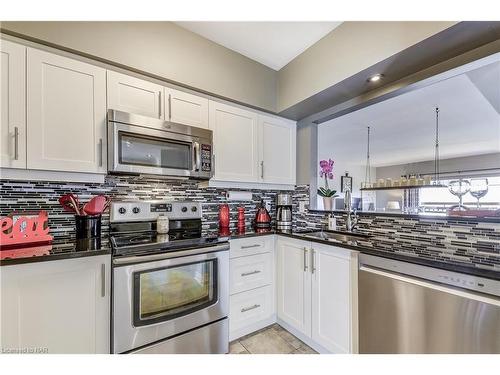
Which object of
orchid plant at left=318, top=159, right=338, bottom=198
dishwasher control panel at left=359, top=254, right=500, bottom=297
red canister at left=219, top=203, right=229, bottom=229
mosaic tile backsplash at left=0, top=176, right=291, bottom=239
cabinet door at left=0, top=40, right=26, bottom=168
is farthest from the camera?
orchid plant at left=318, top=159, right=338, bottom=198

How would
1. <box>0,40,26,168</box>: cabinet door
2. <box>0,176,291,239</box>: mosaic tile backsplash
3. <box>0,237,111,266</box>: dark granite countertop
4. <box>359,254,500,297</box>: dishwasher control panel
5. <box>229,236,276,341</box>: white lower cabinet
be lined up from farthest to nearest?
<box>229,236,276,341</box>: white lower cabinet
<box>0,176,291,239</box>: mosaic tile backsplash
<box>0,40,26,168</box>: cabinet door
<box>0,237,111,266</box>: dark granite countertop
<box>359,254,500,297</box>: dishwasher control panel

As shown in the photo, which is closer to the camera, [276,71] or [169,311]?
[169,311]

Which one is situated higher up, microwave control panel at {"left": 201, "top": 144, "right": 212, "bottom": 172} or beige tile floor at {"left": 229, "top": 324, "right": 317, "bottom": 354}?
microwave control panel at {"left": 201, "top": 144, "right": 212, "bottom": 172}

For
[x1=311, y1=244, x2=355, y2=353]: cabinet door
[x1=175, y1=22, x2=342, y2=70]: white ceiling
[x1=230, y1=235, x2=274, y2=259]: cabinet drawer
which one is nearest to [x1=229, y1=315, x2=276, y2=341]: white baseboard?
[x1=311, y1=244, x2=355, y2=353]: cabinet door

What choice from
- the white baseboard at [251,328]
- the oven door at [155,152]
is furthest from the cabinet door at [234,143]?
the white baseboard at [251,328]

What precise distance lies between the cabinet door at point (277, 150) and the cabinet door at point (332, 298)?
3.05ft

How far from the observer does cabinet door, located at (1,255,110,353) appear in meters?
1.09

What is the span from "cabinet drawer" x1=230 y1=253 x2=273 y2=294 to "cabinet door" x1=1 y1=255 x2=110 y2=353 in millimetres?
888

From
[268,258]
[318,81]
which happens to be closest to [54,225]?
[268,258]

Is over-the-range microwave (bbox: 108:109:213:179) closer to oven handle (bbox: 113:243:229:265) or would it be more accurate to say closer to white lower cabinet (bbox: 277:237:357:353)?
oven handle (bbox: 113:243:229:265)

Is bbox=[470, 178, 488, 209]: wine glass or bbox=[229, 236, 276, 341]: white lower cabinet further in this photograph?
bbox=[229, 236, 276, 341]: white lower cabinet

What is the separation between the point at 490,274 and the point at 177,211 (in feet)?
6.40

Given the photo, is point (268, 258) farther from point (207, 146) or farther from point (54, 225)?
point (54, 225)

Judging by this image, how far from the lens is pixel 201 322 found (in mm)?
1608
